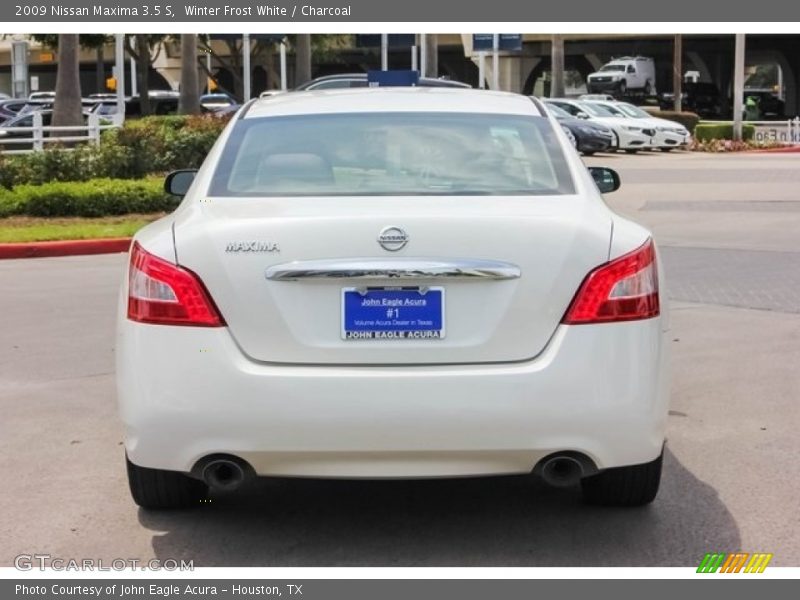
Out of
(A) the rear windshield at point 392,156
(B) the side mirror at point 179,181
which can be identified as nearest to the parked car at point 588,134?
(B) the side mirror at point 179,181

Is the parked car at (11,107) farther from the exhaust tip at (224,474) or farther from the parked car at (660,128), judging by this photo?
the exhaust tip at (224,474)

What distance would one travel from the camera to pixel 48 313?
1023 centimetres

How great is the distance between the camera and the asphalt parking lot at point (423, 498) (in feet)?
15.4

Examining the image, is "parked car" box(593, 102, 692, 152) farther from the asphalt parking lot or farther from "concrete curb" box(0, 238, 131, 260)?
the asphalt parking lot

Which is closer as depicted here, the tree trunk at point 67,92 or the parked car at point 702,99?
the tree trunk at point 67,92

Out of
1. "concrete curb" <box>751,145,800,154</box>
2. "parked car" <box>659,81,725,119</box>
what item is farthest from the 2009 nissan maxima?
"parked car" <box>659,81,725,119</box>

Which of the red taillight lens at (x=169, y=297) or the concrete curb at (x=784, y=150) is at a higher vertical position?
the red taillight lens at (x=169, y=297)

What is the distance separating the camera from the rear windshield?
4848mm

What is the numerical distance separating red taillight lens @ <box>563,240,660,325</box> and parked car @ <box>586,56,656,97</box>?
61659mm

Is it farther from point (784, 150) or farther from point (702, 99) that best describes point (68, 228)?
point (702, 99)

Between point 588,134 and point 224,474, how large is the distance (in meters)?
29.0

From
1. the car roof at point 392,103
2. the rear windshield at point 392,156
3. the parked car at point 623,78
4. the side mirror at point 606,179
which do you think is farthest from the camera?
the parked car at point 623,78

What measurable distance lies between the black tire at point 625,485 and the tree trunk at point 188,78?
31.7 metres
